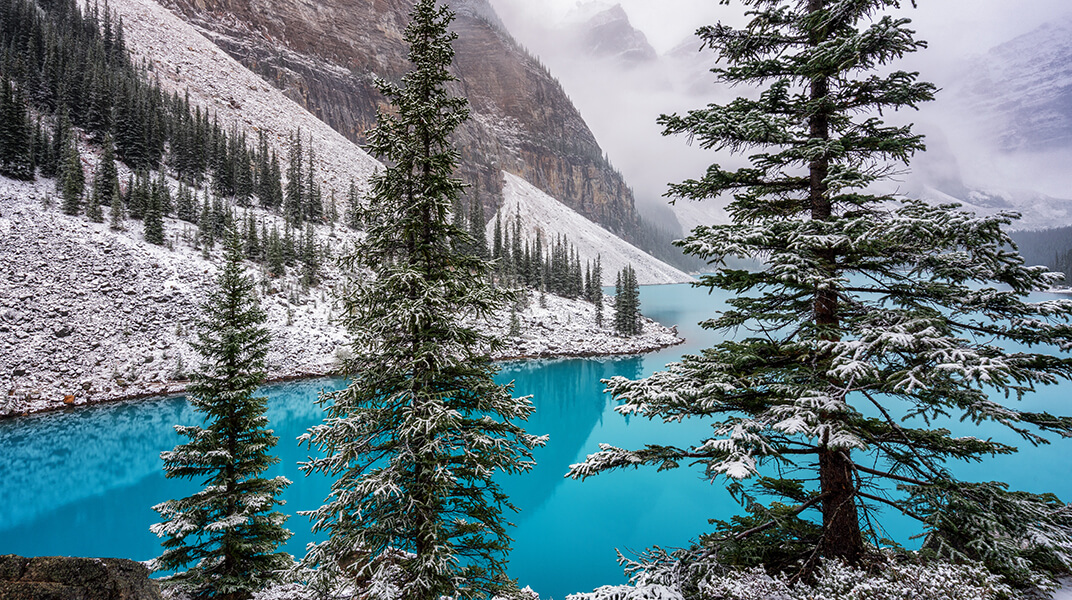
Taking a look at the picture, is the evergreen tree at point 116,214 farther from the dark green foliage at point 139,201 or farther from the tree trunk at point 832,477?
the tree trunk at point 832,477

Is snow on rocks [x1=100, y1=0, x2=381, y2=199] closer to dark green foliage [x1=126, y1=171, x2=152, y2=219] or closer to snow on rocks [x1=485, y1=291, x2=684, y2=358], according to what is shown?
dark green foliage [x1=126, y1=171, x2=152, y2=219]

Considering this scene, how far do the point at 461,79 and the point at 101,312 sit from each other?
31.6m

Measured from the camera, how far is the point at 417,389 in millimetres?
6059

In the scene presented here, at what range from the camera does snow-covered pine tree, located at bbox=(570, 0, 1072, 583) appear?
11.1 ft

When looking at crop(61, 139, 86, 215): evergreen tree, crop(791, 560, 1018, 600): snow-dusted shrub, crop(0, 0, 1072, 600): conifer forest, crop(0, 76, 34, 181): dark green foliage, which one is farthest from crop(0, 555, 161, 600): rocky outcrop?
crop(0, 76, 34, 181): dark green foliage

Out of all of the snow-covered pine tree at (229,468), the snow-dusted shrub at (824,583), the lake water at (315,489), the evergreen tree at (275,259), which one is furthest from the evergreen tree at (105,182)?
the snow-dusted shrub at (824,583)

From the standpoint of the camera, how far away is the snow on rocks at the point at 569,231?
108750 mm

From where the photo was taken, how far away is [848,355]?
12.0 ft

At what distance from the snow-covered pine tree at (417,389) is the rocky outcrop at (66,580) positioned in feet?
6.72

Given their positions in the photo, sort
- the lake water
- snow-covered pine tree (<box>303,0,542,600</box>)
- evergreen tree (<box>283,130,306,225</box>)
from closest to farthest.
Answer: snow-covered pine tree (<box>303,0,542,600</box>) < the lake water < evergreen tree (<box>283,130,306,225</box>)

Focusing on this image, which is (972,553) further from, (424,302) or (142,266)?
(142,266)

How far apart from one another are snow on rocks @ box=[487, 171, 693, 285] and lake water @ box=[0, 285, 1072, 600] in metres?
80.7

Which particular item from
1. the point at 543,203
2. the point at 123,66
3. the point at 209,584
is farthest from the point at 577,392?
the point at 543,203

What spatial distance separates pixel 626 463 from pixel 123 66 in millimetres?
86343
